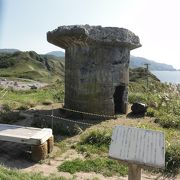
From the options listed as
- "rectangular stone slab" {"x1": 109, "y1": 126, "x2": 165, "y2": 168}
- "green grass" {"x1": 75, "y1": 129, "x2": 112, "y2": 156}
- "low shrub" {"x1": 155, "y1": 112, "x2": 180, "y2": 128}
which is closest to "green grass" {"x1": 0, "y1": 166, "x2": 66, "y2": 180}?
"rectangular stone slab" {"x1": 109, "y1": 126, "x2": 165, "y2": 168}

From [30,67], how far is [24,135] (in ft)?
146

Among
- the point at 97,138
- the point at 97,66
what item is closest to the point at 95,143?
the point at 97,138

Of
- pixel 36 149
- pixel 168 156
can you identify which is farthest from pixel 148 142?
pixel 36 149

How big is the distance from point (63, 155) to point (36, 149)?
2.60 feet

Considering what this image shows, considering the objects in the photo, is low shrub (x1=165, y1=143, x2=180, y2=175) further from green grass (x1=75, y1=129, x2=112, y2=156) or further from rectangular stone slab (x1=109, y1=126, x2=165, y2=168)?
rectangular stone slab (x1=109, y1=126, x2=165, y2=168)

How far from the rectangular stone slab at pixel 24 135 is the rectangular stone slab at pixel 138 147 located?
3.06 metres

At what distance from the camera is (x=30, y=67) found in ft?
171

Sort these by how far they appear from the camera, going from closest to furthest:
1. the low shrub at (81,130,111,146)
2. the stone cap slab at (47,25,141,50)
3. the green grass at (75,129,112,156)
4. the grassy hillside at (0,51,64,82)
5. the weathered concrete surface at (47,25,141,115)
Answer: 1. the green grass at (75,129,112,156)
2. the low shrub at (81,130,111,146)
3. the stone cap slab at (47,25,141,50)
4. the weathered concrete surface at (47,25,141,115)
5. the grassy hillside at (0,51,64,82)

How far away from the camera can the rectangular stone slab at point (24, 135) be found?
8011mm

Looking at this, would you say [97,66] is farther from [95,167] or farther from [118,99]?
[95,167]

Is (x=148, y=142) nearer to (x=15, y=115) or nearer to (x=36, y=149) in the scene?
(x=36, y=149)

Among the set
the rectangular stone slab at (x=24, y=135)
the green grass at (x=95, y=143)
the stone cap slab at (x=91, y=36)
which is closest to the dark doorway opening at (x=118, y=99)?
the stone cap slab at (x=91, y=36)

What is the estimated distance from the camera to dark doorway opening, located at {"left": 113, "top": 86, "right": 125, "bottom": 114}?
1314cm

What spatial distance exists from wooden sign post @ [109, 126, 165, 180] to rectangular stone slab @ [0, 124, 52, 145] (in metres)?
3.09
